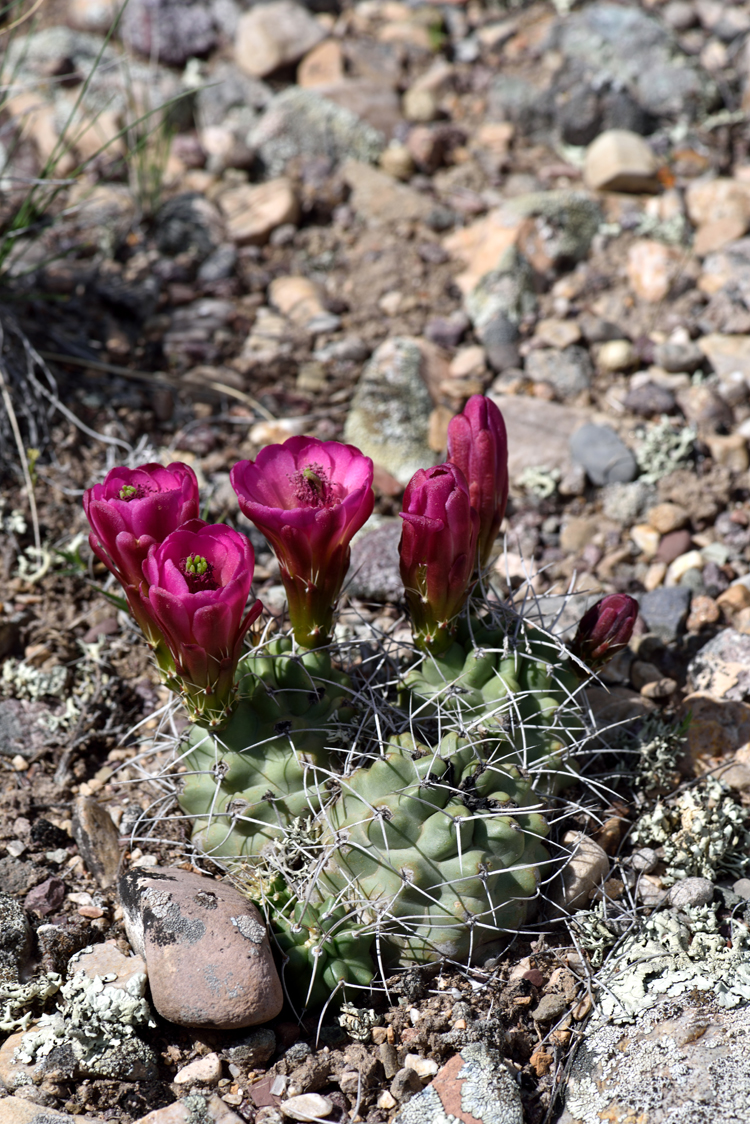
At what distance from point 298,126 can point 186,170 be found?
781mm

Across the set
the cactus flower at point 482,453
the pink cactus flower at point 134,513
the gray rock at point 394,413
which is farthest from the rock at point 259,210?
the pink cactus flower at point 134,513

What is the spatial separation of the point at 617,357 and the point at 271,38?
3.70 m

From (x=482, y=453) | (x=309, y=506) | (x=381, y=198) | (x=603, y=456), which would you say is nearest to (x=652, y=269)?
(x=603, y=456)

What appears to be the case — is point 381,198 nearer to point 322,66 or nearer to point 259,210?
point 259,210

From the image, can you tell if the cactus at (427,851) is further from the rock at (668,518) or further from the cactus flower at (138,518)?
the rock at (668,518)

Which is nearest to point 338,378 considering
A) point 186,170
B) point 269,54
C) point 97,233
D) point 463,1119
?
point 97,233

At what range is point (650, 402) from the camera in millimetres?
4766

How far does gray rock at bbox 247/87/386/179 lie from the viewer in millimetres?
6344

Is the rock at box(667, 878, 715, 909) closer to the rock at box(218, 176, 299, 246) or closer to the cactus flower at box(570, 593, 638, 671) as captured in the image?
the cactus flower at box(570, 593, 638, 671)

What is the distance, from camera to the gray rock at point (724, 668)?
11.7 ft

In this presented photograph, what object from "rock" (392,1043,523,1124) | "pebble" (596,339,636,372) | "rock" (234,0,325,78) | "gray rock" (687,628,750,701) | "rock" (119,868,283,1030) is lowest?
"rock" (392,1043,523,1124)

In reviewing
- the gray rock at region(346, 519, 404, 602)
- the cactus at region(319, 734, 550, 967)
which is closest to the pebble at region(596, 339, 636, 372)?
the gray rock at region(346, 519, 404, 602)

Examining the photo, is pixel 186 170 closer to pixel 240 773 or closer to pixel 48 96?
pixel 48 96

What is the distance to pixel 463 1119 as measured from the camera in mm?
2451
